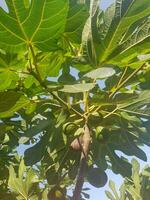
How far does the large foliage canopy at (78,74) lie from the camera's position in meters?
1.54

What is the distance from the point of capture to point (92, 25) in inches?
65.4

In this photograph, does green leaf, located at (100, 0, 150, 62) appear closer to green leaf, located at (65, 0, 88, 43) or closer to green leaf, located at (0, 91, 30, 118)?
green leaf, located at (65, 0, 88, 43)

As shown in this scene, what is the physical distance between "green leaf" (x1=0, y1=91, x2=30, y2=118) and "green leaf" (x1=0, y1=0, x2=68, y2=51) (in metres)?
0.29

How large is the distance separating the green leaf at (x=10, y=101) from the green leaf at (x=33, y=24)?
289 millimetres

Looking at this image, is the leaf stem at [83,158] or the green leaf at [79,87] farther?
the green leaf at [79,87]

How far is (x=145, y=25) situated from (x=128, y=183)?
87.2 inches

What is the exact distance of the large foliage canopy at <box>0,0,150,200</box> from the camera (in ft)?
5.04

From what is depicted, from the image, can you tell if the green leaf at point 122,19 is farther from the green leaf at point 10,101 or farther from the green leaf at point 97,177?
the green leaf at point 97,177

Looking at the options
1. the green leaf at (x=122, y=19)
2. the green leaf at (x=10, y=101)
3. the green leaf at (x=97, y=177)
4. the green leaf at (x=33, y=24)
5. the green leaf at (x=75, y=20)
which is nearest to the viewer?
the green leaf at (x=33, y=24)

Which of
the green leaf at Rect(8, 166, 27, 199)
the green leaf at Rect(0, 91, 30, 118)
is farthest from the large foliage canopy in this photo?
the green leaf at Rect(8, 166, 27, 199)

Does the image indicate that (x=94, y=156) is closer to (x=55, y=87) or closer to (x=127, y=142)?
(x=127, y=142)

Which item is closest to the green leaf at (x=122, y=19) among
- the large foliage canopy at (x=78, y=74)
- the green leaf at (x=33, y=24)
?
the large foliage canopy at (x=78, y=74)

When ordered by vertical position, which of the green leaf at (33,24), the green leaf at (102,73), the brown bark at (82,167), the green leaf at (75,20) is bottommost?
the brown bark at (82,167)

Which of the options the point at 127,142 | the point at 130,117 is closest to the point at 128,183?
the point at 127,142
